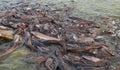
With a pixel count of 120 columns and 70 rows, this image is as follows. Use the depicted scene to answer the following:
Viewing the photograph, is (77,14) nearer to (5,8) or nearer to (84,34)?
(84,34)

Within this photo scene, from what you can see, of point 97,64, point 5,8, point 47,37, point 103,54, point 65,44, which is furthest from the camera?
point 5,8

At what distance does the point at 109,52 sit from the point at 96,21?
6.22 ft

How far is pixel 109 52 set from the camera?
165 inches

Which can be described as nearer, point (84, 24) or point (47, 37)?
point (47, 37)

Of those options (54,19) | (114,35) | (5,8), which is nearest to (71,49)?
(114,35)

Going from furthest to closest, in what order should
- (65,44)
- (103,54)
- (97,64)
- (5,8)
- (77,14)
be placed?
(5,8) < (77,14) < (65,44) < (103,54) < (97,64)

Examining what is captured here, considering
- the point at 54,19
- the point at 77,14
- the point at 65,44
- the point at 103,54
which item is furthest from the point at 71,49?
the point at 77,14

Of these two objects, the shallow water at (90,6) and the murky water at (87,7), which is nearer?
the murky water at (87,7)

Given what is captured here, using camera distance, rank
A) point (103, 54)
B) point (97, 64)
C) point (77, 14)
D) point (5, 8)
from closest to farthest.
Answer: point (97, 64) → point (103, 54) → point (77, 14) → point (5, 8)

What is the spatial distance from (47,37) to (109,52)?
1.36 m

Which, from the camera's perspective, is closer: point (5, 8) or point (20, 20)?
point (20, 20)

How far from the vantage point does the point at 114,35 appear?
499cm

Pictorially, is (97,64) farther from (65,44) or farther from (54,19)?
(54,19)

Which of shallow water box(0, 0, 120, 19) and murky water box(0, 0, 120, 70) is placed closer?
murky water box(0, 0, 120, 70)
